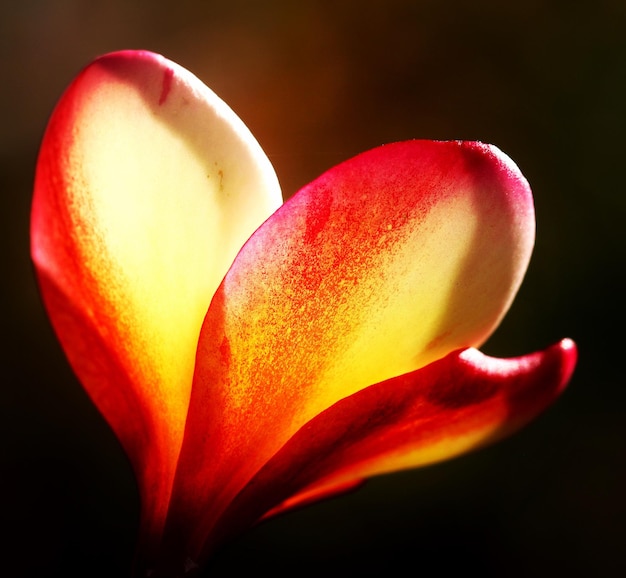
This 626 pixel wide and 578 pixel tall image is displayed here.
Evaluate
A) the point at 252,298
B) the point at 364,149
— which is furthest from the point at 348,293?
the point at 364,149

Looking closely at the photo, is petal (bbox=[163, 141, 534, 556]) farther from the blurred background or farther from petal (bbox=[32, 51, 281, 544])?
the blurred background

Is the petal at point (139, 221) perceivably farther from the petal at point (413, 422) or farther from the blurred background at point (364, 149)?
the blurred background at point (364, 149)

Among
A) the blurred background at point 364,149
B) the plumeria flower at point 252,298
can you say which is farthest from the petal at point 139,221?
the blurred background at point 364,149

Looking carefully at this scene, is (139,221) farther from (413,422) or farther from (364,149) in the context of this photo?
(364,149)

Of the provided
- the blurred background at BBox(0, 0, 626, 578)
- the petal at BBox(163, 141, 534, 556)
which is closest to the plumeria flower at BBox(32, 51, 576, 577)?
the petal at BBox(163, 141, 534, 556)

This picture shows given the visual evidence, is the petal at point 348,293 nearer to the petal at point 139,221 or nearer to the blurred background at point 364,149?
the petal at point 139,221

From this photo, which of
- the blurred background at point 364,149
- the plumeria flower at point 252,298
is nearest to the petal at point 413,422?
the plumeria flower at point 252,298

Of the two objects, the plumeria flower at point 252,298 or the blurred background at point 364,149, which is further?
the blurred background at point 364,149

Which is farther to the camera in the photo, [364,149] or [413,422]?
[364,149]
